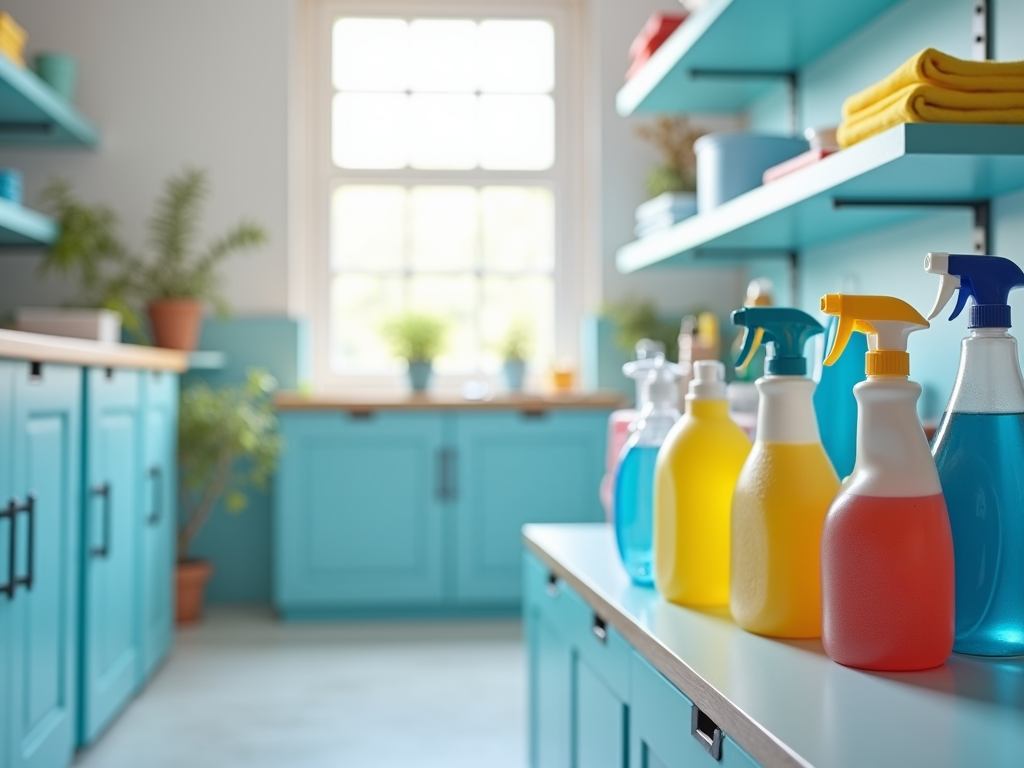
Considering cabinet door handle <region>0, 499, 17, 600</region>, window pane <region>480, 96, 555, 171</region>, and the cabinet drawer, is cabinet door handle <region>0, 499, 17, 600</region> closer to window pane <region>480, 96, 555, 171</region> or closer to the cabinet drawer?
the cabinet drawer

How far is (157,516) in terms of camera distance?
→ 335 cm

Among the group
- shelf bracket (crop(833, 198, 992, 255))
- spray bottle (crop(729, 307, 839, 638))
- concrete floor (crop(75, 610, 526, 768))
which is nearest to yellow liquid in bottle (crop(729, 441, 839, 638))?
spray bottle (crop(729, 307, 839, 638))

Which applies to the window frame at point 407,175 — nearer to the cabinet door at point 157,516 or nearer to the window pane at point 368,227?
the window pane at point 368,227

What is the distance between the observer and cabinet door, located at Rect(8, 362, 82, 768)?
2074mm

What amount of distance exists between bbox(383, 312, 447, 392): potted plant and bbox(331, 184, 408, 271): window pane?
45 centimetres

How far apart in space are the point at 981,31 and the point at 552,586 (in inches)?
40.9

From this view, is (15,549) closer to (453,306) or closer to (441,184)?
(453,306)

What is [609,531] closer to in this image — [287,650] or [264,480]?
[287,650]

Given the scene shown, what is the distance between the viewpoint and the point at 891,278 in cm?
186

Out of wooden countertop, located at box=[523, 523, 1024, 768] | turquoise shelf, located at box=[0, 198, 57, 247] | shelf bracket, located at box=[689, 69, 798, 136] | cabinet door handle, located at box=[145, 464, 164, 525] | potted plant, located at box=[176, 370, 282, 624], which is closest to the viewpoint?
wooden countertop, located at box=[523, 523, 1024, 768]

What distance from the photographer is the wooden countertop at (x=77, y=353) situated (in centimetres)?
202

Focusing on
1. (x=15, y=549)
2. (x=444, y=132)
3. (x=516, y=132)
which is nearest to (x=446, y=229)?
(x=444, y=132)

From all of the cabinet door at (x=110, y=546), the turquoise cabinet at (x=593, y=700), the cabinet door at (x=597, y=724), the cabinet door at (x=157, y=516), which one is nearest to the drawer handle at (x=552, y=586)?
the turquoise cabinet at (x=593, y=700)

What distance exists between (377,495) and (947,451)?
3.28 m
